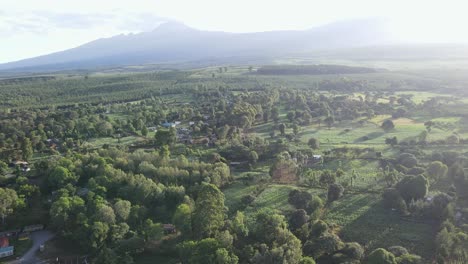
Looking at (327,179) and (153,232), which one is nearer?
(153,232)

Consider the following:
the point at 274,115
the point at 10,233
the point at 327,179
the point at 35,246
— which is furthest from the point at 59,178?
the point at 274,115

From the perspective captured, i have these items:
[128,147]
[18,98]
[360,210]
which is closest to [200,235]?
[360,210]

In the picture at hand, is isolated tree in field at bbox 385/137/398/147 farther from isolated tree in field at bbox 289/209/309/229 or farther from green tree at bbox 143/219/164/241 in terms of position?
green tree at bbox 143/219/164/241

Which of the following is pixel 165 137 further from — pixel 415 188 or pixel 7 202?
pixel 415 188

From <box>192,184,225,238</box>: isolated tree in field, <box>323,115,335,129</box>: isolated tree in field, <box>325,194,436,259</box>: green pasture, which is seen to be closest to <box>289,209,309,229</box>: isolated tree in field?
<box>325,194,436,259</box>: green pasture

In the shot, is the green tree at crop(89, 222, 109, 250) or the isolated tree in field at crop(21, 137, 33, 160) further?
the isolated tree in field at crop(21, 137, 33, 160)
